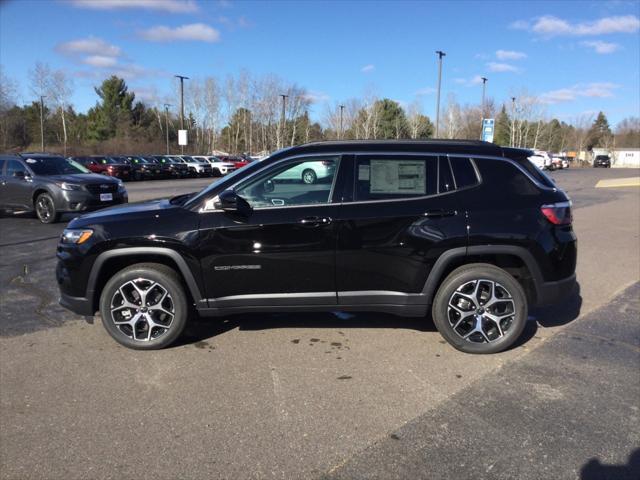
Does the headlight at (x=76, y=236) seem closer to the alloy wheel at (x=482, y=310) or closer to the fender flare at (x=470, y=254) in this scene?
the fender flare at (x=470, y=254)

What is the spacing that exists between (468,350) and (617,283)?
360 centimetres

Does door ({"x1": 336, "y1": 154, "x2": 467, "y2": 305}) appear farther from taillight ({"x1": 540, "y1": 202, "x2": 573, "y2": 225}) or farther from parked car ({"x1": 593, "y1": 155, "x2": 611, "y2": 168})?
parked car ({"x1": 593, "y1": 155, "x2": 611, "y2": 168})

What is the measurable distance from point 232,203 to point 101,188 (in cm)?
957

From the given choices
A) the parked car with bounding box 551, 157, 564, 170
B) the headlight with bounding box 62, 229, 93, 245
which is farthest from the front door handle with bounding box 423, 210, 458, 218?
the parked car with bounding box 551, 157, 564, 170

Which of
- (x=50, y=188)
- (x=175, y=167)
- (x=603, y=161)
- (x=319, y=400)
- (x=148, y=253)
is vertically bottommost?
(x=319, y=400)

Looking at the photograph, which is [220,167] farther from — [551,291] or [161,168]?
[551,291]

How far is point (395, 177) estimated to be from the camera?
14.6 ft

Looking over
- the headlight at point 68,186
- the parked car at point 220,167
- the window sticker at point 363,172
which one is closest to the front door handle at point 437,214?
the window sticker at point 363,172

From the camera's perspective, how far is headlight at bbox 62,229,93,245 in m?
4.45

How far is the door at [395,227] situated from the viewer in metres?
4.32

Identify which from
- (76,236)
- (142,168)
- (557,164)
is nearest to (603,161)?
(557,164)

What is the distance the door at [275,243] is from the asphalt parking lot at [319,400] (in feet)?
1.79

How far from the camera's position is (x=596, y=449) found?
3.03 metres

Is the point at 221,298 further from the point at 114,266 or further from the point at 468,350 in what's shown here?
the point at 468,350
